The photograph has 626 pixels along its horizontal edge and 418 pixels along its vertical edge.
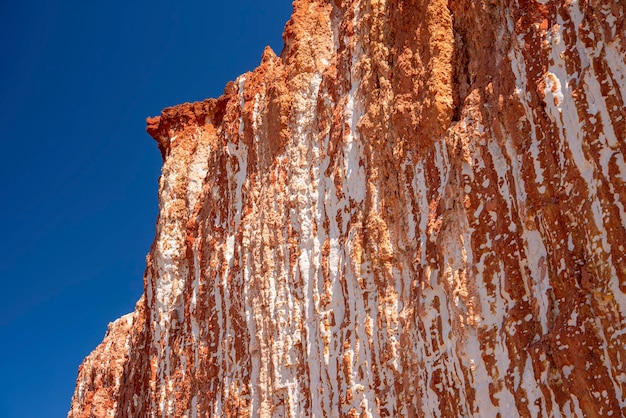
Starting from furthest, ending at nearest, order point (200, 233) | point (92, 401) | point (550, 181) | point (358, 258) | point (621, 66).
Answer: point (92, 401), point (200, 233), point (358, 258), point (550, 181), point (621, 66)

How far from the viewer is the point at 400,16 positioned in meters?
9.62

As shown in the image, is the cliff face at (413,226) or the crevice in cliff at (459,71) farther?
the crevice in cliff at (459,71)

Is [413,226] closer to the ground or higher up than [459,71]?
closer to the ground

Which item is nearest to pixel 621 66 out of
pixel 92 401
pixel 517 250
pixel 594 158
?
pixel 594 158

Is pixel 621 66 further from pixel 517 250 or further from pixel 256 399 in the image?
pixel 256 399

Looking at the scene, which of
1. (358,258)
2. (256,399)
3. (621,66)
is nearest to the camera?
(621,66)

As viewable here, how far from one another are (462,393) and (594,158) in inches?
102

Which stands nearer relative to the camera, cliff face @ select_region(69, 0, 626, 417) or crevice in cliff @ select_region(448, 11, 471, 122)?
cliff face @ select_region(69, 0, 626, 417)

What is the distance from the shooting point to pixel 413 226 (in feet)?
26.9

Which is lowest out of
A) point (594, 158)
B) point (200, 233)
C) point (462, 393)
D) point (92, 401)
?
point (462, 393)

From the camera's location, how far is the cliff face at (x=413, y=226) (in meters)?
5.95

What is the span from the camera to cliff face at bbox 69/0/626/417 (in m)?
5.95

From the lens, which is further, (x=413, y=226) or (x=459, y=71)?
(x=459, y=71)

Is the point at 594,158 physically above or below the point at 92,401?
below
